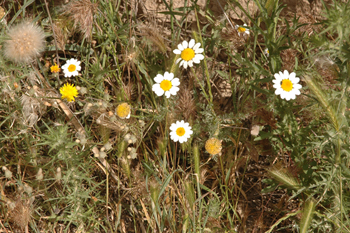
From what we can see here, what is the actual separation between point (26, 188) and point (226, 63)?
1.65 meters

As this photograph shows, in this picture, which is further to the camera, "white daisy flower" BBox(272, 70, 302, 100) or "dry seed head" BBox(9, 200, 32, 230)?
"dry seed head" BBox(9, 200, 32, 230)

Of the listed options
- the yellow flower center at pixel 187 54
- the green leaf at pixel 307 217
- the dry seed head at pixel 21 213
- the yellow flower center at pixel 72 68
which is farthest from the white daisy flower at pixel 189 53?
the dry seed head at pixel 21 213

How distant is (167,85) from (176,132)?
0.96 ft

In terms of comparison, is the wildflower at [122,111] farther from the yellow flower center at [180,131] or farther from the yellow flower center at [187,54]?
the yellow flower center at [187,54]

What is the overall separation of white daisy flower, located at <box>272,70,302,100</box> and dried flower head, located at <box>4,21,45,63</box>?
1467 mm

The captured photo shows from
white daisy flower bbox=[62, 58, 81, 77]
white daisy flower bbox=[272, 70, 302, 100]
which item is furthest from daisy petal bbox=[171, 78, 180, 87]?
white daisy flower bbox=[62, 58, 81, 77]

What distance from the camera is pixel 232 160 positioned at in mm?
2342

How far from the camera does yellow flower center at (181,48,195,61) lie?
211 centimetres

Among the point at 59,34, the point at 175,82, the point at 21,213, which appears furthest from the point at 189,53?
the point at 21,213

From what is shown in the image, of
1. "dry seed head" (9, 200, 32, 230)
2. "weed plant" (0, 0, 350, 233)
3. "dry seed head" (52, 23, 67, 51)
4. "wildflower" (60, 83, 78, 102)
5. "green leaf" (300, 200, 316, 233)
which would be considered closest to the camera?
"green leaf" (300, 200, 316, 233)

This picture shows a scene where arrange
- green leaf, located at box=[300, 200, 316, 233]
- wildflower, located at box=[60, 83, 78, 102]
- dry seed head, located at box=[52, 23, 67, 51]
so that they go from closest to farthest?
green leaf, located at box=[300, 200, 316, 233] < wildflower, located at box=[60, 83, 78, 102] < dry seed head, located at box=[52, 23, 67, 51]

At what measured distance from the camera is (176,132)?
84.1 inches

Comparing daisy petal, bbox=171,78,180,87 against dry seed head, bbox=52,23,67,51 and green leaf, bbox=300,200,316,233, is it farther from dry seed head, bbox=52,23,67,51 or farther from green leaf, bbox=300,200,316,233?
green leaf, bbox=300,200,316,233

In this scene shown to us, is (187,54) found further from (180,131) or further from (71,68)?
(71,68)
